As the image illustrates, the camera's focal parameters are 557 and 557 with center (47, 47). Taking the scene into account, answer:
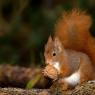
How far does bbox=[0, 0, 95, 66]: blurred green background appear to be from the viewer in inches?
303

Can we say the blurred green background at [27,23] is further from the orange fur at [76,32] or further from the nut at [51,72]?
the nut at [51,72]

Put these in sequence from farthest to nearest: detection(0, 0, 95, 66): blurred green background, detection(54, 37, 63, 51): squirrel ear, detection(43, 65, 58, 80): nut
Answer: detection(0, 0, 95, 66): blurred green background → detection(54, 37, 63, 51): squirrel ear → detection(43, 65, 58, 80): nut

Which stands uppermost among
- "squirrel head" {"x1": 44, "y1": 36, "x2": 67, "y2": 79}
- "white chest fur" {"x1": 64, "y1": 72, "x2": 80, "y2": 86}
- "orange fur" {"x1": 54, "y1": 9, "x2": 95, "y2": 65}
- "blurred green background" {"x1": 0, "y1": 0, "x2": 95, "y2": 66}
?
"blurred green background" {"x1": 0, "y1": 0, "x2": 95, "y2": 66}

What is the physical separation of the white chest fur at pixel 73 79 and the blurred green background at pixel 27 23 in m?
3.31

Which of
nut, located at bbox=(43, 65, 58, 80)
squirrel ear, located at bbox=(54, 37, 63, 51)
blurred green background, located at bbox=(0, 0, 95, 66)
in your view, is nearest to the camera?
nut, located at bbox=(43, 65, 58, 80)

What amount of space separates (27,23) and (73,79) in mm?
4815

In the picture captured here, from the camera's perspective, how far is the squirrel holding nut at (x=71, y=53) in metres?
3.96

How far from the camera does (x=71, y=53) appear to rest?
13.3ft

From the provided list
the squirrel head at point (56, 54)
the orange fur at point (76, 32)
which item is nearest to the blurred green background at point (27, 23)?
the orange fur at point (76, 32)

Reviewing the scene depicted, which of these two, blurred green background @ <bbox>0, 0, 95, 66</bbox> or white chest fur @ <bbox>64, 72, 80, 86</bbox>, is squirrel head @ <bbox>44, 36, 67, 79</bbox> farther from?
blurred green background @ <bbox>0, 0, 95, 66</bbox>

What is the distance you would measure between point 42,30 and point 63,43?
407 cm

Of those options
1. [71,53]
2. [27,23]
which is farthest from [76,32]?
[27,23]

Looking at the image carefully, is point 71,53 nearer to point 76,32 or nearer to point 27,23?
point 76,32

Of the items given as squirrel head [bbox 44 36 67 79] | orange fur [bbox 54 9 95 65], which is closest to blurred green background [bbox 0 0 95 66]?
orange fur [bbox 54 9 95 65]
